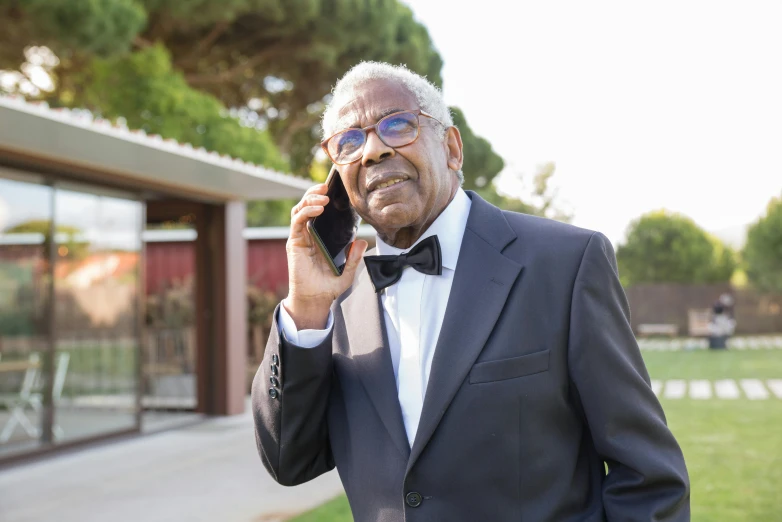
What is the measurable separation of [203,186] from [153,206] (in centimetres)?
131

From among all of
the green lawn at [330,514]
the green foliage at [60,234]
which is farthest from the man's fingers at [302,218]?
the green foliage at [60,234]

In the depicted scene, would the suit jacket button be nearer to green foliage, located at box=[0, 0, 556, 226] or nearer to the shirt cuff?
the shirt cuff

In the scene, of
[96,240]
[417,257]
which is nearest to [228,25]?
[96,240]

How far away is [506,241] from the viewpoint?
1641 mm

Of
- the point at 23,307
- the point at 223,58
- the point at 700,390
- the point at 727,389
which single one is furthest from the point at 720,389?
the point at 223,58

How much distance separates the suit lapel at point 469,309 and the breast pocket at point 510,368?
0.9 inches

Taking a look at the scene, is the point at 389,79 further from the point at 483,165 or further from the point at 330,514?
the point at 483,165

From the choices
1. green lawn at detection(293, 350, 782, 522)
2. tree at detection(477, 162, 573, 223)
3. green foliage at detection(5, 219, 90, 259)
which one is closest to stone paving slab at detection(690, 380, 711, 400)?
green lawn at detection(293, 350, 782, 522)

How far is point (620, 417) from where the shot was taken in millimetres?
1487

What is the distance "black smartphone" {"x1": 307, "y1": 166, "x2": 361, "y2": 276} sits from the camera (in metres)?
1.78

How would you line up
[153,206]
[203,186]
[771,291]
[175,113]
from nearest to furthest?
[203,186] < [153,206] < [175,113] < [771,291]

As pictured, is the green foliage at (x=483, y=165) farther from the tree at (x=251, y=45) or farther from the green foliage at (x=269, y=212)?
the green foliage at (x=269, y=212)

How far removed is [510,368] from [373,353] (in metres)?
0.32

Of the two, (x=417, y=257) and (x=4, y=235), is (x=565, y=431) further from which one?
(x=4, y=235)
